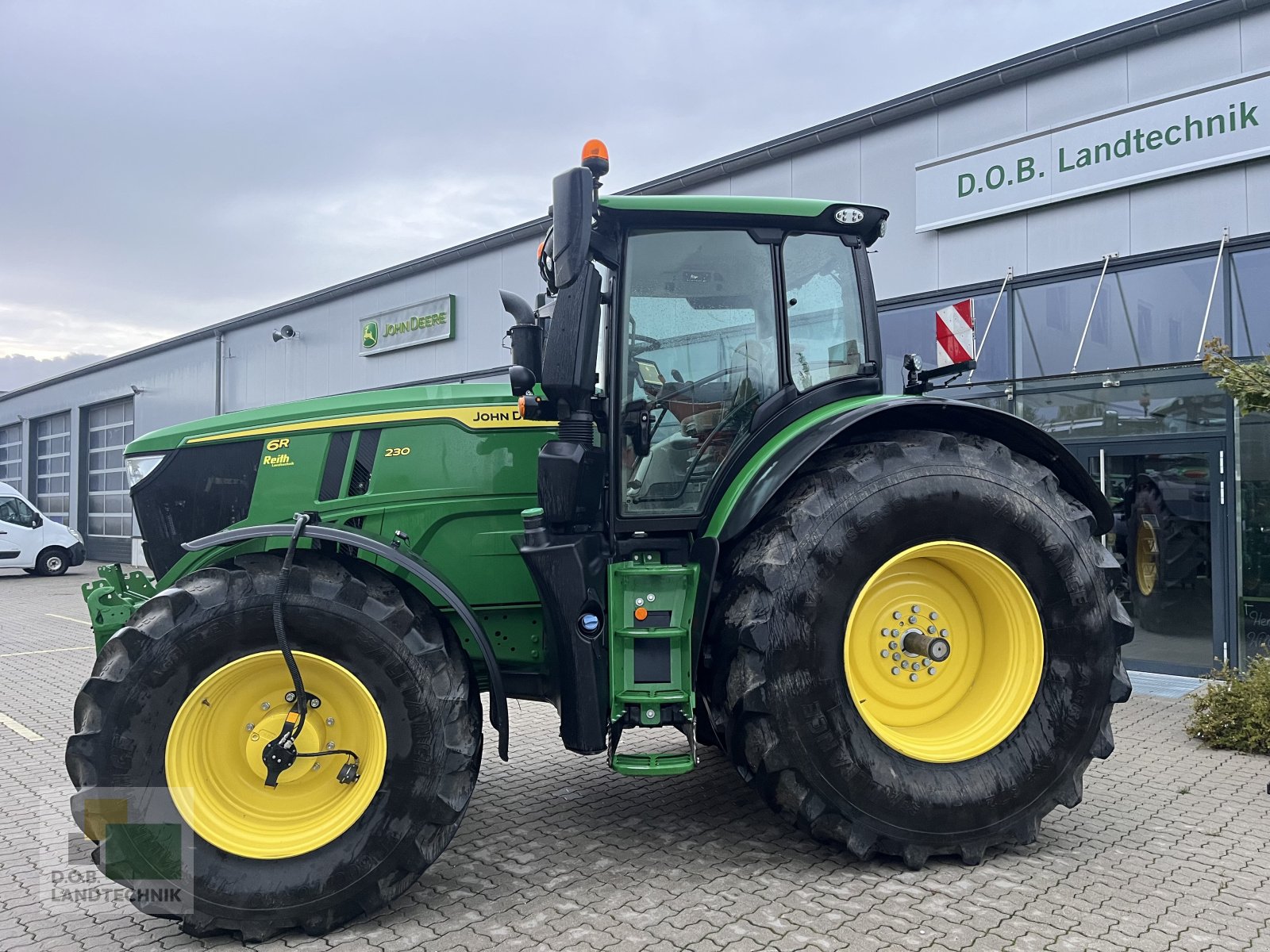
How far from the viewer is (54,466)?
2983 cm

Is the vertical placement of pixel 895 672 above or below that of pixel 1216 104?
below

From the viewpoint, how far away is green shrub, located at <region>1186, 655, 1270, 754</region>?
5414mm

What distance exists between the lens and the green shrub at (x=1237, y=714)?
5414 millimetres

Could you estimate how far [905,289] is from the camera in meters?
9.40

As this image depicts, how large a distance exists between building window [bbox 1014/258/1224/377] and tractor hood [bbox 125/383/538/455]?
250 inches

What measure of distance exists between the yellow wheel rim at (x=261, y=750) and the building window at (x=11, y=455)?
115 ft

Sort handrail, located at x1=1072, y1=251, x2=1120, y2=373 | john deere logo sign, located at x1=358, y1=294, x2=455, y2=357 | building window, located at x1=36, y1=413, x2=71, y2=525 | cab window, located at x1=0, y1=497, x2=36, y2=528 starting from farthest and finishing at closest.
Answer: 1. building window, located at x1=36, y1=413, x2=71, y2=525
2. cab window, located at x1=0, y1=497, x2=36, y2=528
3. john deere logo sign, located at x1=358, y1=294, x2=455, y2=357
4. handrail, located at x1=1072, y1=251, x2=1120, y2=373

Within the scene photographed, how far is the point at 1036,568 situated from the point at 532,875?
7.59 ft

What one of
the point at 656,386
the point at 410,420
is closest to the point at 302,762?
the point at 410,420

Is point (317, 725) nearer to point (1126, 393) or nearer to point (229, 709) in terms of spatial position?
point (229, 709)

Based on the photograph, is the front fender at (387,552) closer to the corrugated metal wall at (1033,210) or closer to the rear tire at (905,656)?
the rear tire at (905,656)

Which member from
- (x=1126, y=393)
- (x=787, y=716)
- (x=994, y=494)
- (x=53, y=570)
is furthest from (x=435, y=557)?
(x=53, y=570)

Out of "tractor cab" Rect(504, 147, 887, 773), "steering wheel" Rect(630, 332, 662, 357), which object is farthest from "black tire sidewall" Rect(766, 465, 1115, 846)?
"steering wheel" Rect(630, 332, 662, 357)

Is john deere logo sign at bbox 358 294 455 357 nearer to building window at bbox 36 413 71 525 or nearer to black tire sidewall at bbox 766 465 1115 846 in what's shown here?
black tire sidewall at bbox 766 465 1115 846
